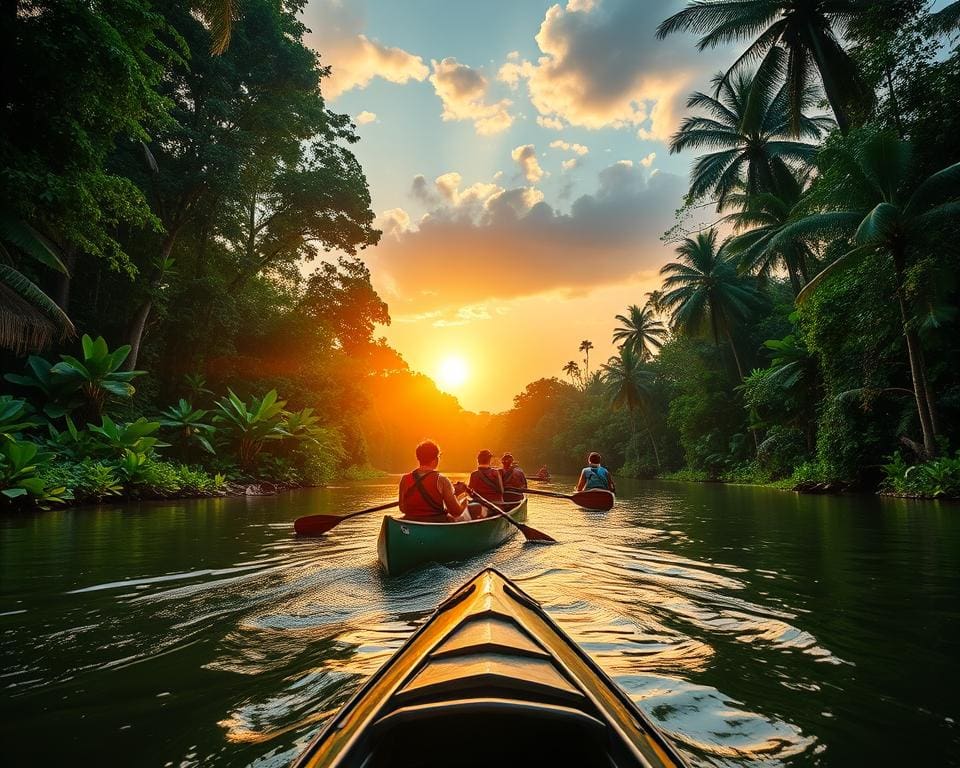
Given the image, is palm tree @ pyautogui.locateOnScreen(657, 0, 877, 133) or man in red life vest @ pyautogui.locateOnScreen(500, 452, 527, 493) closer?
man in red life vest @ pyautogui.locateOnScreen(500, 452, 527, 493)

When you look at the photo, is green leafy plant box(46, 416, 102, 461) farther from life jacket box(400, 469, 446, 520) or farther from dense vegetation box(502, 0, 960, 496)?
dense vegetation box(502, 0, 960, 496)

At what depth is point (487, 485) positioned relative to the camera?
1016cm

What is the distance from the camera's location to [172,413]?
17.7m

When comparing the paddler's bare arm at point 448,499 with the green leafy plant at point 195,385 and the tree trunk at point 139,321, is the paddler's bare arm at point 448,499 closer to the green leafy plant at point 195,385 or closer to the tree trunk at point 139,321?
the tree trunk at point 139,321

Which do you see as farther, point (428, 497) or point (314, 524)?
point (314, 524)

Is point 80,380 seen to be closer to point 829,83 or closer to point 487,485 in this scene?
Answer: point 487,485

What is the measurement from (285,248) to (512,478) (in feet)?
59.7

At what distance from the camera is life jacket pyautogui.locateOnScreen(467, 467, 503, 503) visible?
10117 millimetres

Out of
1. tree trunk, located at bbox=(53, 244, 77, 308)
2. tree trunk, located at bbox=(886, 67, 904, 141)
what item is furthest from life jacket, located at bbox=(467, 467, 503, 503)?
tree trunk, located at bbox=(886, 67, 904, 141)

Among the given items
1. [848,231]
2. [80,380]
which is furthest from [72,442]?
[848,231]

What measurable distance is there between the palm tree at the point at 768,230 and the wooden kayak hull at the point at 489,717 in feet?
71.4

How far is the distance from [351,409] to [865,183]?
24393 millimetres

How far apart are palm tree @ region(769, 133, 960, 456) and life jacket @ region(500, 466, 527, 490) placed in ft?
31.9

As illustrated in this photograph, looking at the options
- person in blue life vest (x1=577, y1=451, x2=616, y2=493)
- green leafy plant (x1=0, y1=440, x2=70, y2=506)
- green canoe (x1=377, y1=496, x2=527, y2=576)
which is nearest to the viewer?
green canoe (x1=377, y1=496, x2=527, y2=576)
